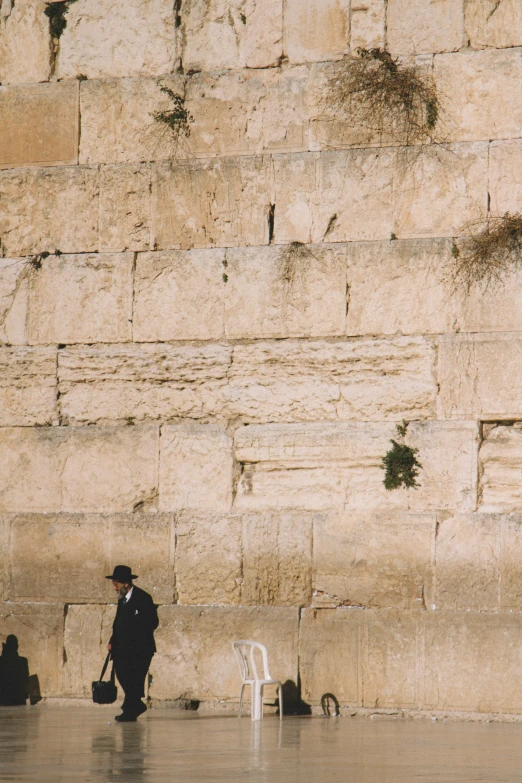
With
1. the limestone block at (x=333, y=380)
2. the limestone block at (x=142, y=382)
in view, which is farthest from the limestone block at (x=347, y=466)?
the limestone block at (x=142, y=382)

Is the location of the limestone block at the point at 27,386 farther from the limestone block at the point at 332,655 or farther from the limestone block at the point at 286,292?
the limestone block at the point at 332,655

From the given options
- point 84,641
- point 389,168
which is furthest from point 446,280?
point 84,641

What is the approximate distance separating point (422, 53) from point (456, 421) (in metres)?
2.90

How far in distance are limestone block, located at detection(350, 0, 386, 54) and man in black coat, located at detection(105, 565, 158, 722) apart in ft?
14.8

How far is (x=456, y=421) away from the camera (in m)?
9.54

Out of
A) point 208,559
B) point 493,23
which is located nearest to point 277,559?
point 208,559

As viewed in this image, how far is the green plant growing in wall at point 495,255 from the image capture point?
958 centimetres

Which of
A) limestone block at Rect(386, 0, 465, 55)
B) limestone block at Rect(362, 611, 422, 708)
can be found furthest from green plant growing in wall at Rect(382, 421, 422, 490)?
limestone block at Rect(386, 0, 465, 55)

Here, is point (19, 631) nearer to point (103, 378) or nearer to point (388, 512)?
point (103, 378)

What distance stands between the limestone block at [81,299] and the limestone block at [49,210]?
168 mm

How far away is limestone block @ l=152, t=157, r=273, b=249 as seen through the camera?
10156 mm

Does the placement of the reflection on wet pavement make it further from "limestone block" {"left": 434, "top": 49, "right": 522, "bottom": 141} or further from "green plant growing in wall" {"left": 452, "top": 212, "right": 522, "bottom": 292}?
"limestone block" {"left": 434, "top": 49, "right": 522, "bottom": 141}

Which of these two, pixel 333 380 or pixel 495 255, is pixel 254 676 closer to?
pixel 333 380

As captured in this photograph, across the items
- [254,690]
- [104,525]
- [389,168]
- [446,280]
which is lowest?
[254,690]
